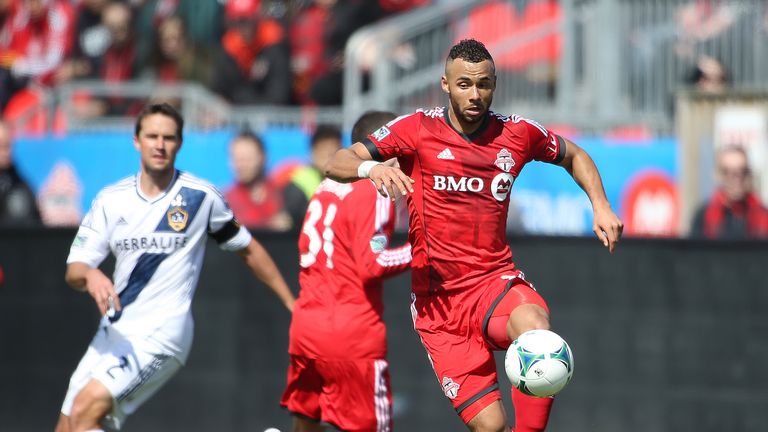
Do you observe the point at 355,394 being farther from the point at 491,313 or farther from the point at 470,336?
the point at 491,313

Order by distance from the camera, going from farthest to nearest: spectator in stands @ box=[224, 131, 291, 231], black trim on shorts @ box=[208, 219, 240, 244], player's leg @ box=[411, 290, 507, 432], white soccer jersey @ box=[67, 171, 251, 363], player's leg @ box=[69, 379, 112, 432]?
spectator in stands @ box=[224, 131, 291, 231]
black trim on shorts @ box=[208, 219, 240, 244]
white soccer jersey @ box=[67, 171, 251, 363]
player's leg @ box=[69, 379, 112, 432]
player's leg @ box=[411, 290, 507, 432]

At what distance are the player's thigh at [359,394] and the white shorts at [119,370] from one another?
1.02m

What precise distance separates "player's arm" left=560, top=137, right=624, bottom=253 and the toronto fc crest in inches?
14.2

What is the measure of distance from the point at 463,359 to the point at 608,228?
1.05 m

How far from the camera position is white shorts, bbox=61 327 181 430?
23.6ft

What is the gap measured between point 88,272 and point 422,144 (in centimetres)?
201

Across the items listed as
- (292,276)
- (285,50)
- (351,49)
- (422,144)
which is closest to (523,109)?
(351,49)

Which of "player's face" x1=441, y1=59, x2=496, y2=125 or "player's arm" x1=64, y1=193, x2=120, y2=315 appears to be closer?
"player's face" x1=441, y1=59, x2=496, y2=125

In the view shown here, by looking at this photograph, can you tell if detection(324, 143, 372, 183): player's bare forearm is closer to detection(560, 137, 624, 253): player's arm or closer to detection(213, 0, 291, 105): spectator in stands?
detection(560, 137, 624, 253): player's arm

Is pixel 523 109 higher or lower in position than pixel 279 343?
higher

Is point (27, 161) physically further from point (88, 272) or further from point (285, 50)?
point (88, 272)

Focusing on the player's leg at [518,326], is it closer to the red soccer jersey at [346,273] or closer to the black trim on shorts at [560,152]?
the black trim on shorts at [560,152]

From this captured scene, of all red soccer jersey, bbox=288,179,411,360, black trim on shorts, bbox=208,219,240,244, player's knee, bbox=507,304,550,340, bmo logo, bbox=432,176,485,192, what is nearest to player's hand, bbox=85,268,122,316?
black trim on shorts, bbox=208,219,240,244

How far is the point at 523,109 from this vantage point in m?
12.4
